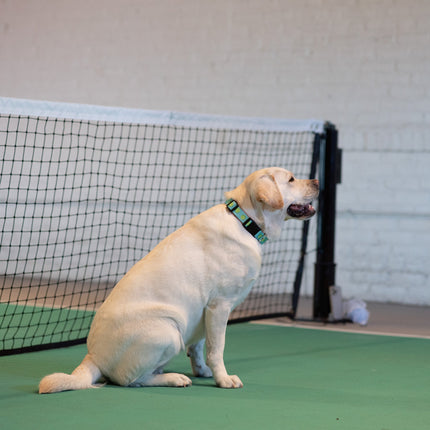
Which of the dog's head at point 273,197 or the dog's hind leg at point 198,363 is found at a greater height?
the dog's head at point 273,197

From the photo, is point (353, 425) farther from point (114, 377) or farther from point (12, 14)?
point (12, 14)

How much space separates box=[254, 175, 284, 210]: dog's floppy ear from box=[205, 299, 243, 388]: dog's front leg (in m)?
0.55

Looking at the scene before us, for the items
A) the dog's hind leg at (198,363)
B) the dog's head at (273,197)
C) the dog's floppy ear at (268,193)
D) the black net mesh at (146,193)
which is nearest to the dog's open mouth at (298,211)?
the dog's head at (273,197)

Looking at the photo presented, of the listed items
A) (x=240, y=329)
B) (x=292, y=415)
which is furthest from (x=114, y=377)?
(x=240, y=329)

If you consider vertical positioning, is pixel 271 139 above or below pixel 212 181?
above

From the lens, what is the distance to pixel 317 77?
8.40m

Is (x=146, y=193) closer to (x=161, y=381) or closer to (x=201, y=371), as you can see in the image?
(x=201, y=371)

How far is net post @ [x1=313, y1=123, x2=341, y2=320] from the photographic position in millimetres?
6484

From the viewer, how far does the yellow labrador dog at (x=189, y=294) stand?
3359mm

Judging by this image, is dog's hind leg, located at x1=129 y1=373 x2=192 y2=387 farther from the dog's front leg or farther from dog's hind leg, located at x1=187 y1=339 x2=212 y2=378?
dog's hind leg, located at x1=187 y1=339 x2=212 y2=378

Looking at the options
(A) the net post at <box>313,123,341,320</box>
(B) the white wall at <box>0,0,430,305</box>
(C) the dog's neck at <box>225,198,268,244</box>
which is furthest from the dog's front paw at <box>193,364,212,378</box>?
(B) the white wall at <box>0,0,430,305</box>

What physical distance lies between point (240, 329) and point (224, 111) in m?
3.60

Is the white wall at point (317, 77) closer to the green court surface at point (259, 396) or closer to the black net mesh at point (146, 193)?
the black net mesh at point (146, 193)

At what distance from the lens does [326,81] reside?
8359mm
